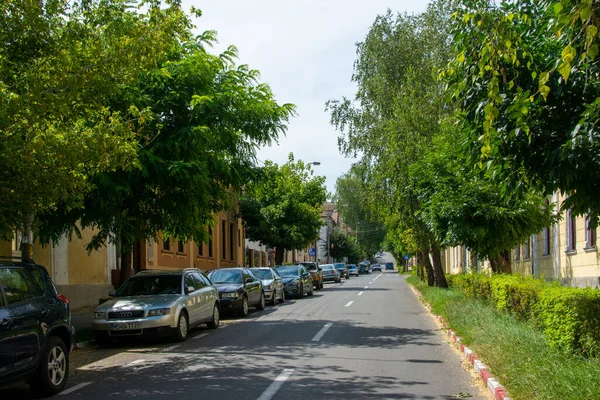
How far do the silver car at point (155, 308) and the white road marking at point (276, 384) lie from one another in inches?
152

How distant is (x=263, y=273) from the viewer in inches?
933

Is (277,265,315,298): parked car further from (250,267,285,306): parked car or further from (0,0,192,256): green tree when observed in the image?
(0,0,192,256): green tree

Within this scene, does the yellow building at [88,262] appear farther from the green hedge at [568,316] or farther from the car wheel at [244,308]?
the green hedge at [568,316]

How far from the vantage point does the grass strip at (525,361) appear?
6.26m

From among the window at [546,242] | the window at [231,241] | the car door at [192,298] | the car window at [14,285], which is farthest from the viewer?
the window at [231,241]

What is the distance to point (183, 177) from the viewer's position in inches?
516

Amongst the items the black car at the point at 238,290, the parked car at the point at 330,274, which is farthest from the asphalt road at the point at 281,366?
the parked car at the point at 330,274

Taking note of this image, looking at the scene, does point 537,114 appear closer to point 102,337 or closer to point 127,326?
point 127,326

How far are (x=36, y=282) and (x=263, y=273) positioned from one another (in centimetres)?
1598

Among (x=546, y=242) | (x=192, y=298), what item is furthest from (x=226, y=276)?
(x=546, y=242)

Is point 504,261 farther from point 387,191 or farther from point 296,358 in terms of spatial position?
point 296,358

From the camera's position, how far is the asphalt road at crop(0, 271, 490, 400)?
770 cm

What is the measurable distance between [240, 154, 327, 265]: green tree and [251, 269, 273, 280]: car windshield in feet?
42.7

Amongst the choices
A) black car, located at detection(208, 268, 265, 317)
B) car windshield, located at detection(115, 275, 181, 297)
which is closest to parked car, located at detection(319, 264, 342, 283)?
black car, located at detection(208, 268, 265, 317)
